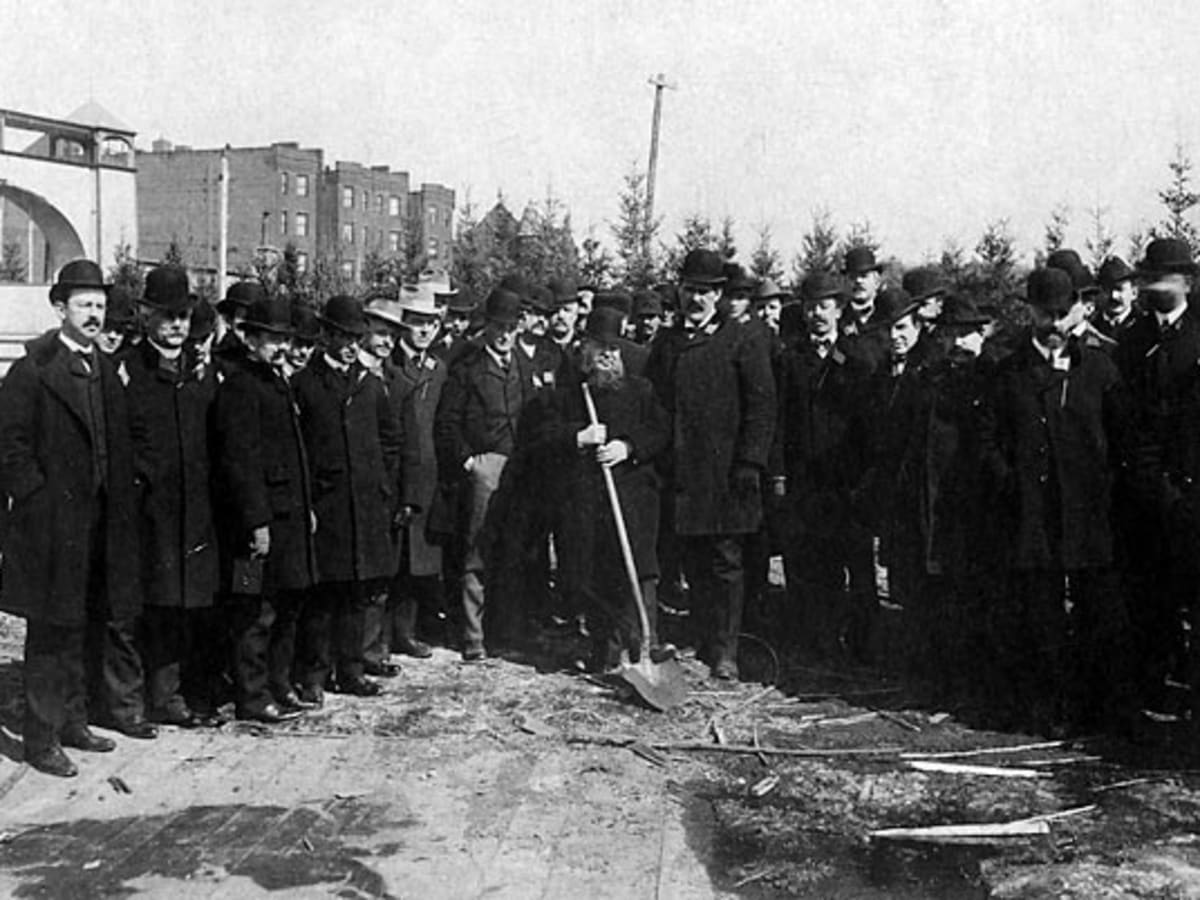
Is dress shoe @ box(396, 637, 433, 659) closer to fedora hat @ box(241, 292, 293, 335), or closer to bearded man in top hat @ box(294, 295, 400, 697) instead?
bearded man in top hat @ box(294, 295, 400, 697)

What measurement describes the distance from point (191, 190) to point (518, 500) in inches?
2774

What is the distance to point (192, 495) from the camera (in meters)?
7.12

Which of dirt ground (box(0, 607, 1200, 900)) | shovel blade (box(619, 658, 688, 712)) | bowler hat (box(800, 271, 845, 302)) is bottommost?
dirt ground (box(0, 607, 1200, 900))

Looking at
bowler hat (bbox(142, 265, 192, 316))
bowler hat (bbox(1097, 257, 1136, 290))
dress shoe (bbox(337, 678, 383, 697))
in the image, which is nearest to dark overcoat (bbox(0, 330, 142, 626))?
bowler hat (bbox(142, 265, 192, 316))

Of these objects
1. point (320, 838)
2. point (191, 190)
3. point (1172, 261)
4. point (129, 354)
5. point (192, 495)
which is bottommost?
point (320, 838)

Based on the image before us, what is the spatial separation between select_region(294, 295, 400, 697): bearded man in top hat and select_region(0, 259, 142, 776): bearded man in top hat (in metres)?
1.19

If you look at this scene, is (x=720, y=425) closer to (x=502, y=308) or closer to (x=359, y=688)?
(x=502, y=308)

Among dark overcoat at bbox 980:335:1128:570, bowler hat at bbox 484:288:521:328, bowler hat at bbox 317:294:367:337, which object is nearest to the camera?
dark overcoat at bbox 980:335:1128:570

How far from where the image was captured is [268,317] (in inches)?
285

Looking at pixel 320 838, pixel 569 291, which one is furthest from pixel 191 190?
pixel 320 838

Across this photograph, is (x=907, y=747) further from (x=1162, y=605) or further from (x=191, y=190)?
(x=191, y=190)

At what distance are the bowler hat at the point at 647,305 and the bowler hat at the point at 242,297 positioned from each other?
4.78m

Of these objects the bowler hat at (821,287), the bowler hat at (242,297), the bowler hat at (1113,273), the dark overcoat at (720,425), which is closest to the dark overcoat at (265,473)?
the bowler hat at (242,297)

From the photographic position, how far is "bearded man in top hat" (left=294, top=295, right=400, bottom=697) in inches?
302
